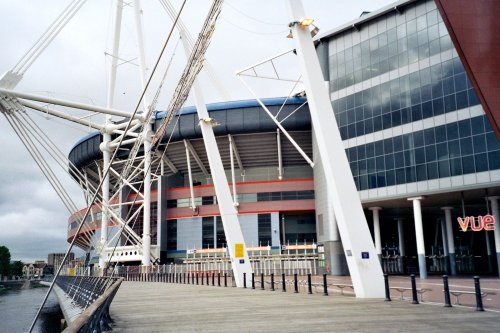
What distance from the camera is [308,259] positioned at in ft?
175

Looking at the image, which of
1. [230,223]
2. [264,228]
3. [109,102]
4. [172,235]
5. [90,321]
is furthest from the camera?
[172,235]

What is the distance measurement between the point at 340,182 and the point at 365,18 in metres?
28.6

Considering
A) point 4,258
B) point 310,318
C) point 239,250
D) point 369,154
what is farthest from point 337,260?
point 4,258

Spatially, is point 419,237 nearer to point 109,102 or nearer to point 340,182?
point 340,182

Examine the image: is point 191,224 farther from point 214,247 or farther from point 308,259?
point 308,259

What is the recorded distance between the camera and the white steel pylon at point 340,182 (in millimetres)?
16531

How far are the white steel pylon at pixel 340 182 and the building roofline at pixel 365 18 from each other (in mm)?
24243

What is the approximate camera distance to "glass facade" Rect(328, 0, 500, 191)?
1379 inches

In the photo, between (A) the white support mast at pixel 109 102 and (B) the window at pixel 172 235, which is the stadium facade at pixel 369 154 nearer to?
(B) the window at pixel 172 235

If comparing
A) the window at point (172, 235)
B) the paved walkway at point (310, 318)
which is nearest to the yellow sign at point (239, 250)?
the paved walkway at point (310, 318)

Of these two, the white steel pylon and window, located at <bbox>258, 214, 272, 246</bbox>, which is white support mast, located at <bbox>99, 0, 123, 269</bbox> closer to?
window, located at <bbox>258, 214, 272, 246</bbox>

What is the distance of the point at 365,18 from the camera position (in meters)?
41.7

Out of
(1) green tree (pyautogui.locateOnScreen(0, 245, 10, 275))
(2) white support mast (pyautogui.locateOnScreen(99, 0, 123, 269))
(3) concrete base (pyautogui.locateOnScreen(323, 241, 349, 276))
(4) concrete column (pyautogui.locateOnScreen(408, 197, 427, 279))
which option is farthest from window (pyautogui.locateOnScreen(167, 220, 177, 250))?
(1) green tree (pyautogui.locateOnScreen(0, 245, 10, 275))

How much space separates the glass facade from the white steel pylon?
67.0ft
